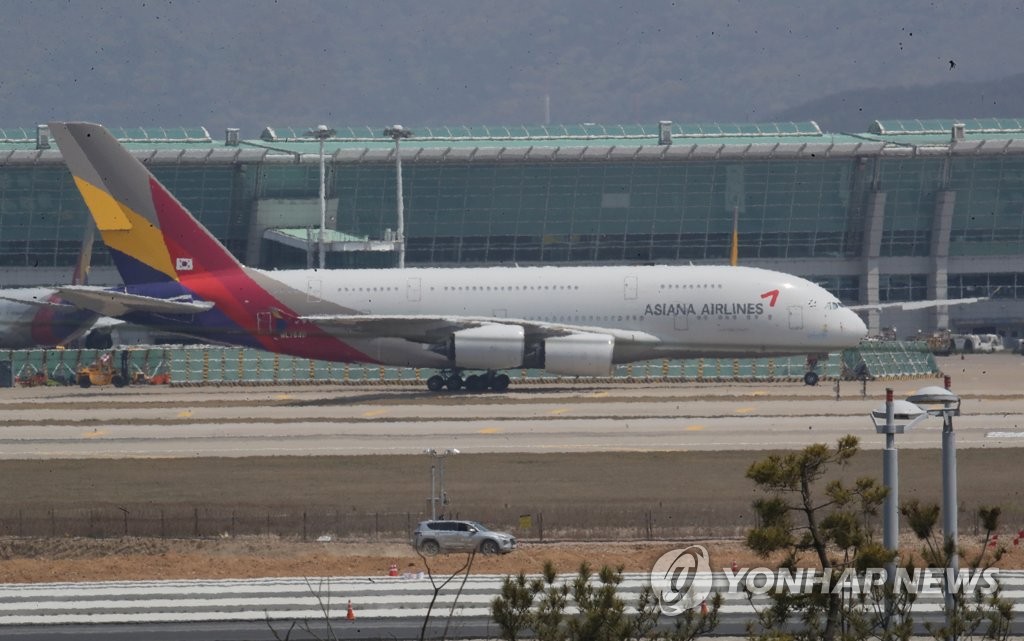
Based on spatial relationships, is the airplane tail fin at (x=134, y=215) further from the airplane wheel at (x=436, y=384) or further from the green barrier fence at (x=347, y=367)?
the green barrier fence at (x=347, y=367)

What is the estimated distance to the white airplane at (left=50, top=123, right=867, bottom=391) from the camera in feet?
251

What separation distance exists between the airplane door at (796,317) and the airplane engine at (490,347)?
1239 cm

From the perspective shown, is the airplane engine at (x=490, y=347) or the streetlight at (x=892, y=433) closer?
the streetlight at (x=892, y=433)

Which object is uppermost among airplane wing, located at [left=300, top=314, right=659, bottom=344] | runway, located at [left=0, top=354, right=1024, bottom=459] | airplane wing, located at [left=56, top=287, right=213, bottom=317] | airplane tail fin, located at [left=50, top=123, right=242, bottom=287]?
airplane tail fin, located at [left=50, top=123, right=242, bottom=287]

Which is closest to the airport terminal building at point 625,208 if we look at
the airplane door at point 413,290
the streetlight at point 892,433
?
the airplane door at point 413,290

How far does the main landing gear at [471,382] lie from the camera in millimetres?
78938

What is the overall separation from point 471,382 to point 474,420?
14973 mm

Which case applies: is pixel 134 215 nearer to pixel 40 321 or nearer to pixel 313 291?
pixel 313 291

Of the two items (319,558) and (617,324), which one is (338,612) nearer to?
(319,558)

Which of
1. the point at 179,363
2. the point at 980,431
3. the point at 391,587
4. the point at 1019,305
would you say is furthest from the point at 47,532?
the point at 1019,305

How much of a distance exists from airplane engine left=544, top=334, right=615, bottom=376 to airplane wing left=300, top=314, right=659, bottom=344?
30.9 inches

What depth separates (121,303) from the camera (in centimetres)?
7638

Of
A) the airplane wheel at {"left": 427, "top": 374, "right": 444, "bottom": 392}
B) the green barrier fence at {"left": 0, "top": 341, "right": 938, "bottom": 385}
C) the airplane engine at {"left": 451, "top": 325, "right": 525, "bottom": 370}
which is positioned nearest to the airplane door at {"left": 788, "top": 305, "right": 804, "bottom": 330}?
the green barrier fence at {"left": 0, "top": 341, "right": 938, "bottom": 385}

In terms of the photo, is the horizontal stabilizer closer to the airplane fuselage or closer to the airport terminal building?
the airplane fuselage
